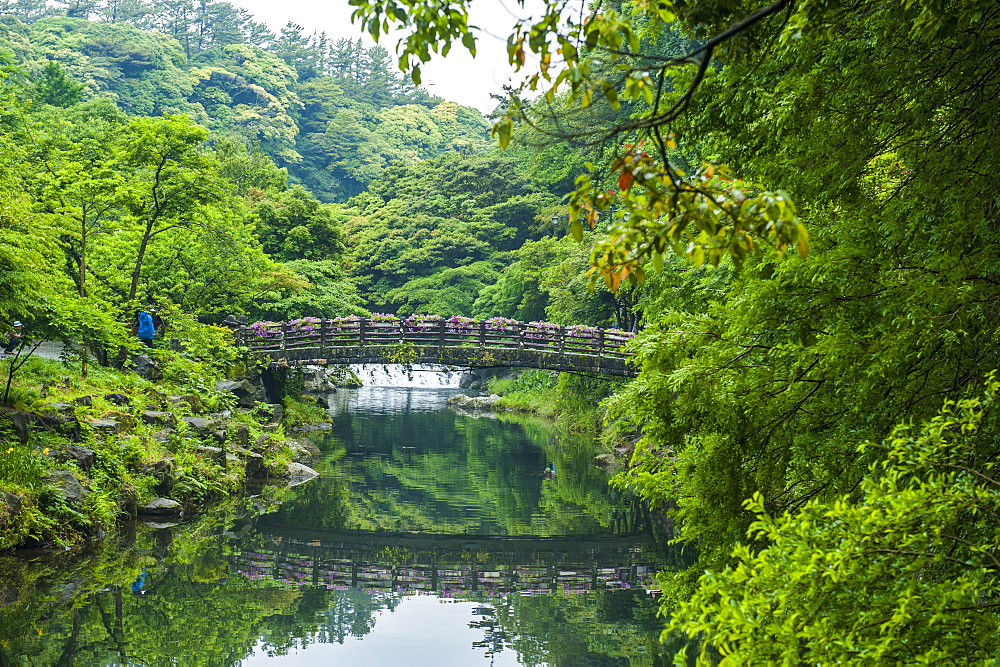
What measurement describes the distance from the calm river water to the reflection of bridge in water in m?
0.04

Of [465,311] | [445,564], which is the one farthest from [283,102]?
[445,564]

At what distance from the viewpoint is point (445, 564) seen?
12.9 m

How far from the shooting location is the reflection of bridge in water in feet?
39.0

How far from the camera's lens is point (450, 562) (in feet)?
42.7

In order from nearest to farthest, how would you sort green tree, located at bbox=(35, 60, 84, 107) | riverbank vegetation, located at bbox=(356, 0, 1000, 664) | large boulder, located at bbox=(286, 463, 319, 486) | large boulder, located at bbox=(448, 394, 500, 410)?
riverbank vegetation, located at bbox=(356, 0, 1000, 664)
large boulder, located at bbox=(286, 463, 319, 486)
large boulder, located at bbox=(448, 394, 500, 410)
green tree, located at bbox=(35, 60, 84, 107)

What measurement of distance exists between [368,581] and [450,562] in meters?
1.48

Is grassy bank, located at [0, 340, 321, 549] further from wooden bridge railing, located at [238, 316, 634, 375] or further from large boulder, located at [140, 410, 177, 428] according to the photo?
wooden bridge railing, located at [238, 316, 634, 375]

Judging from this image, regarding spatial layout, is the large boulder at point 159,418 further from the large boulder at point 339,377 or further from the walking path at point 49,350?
the large boulder at point 339,377

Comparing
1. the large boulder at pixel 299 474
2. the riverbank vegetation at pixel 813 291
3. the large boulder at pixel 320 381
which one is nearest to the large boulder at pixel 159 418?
the large boulder at pixel 299 474

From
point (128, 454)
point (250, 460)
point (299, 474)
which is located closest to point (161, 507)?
point (128, 454)

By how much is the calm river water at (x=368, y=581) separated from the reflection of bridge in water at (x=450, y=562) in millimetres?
39

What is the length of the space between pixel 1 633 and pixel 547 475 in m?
11.6

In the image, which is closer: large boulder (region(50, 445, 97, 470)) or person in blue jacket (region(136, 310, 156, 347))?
large boulder (region(50, 445, 97, 470))

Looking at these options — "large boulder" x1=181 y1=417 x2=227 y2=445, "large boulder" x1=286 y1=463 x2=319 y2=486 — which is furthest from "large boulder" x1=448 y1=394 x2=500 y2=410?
"large boulder" x1=181 y1=417 x2=227 y2=445
